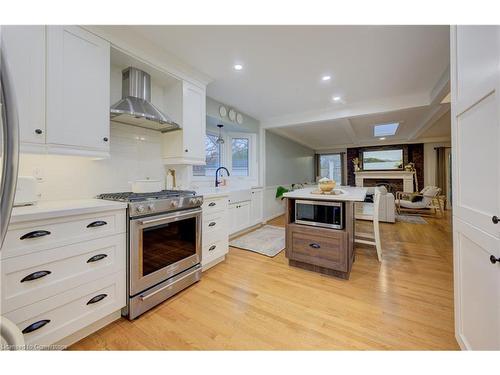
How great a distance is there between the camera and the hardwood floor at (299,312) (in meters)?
1.32

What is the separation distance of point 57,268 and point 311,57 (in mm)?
2856

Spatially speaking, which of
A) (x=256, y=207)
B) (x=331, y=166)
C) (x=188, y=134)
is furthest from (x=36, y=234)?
(x=331, y=166)

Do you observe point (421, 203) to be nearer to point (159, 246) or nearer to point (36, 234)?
point (159, 246)

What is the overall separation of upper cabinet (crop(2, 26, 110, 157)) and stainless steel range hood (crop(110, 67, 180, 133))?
0.17m

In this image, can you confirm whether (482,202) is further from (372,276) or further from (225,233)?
(225,233)

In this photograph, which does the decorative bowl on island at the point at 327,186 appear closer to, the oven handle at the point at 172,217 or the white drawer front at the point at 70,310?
the oven handle at the point at 172,217

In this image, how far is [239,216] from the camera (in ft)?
12.0

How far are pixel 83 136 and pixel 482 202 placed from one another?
2.60 metres

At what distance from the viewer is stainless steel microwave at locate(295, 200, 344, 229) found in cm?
216

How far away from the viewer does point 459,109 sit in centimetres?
116

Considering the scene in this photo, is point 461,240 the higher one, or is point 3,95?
point 3,95

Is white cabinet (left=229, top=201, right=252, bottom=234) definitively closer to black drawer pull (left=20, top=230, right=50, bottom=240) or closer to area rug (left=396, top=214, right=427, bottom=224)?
black drawer pull (left=20, top=230, right=50, bottom=240)

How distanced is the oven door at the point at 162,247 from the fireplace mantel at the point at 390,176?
24.7 feet
